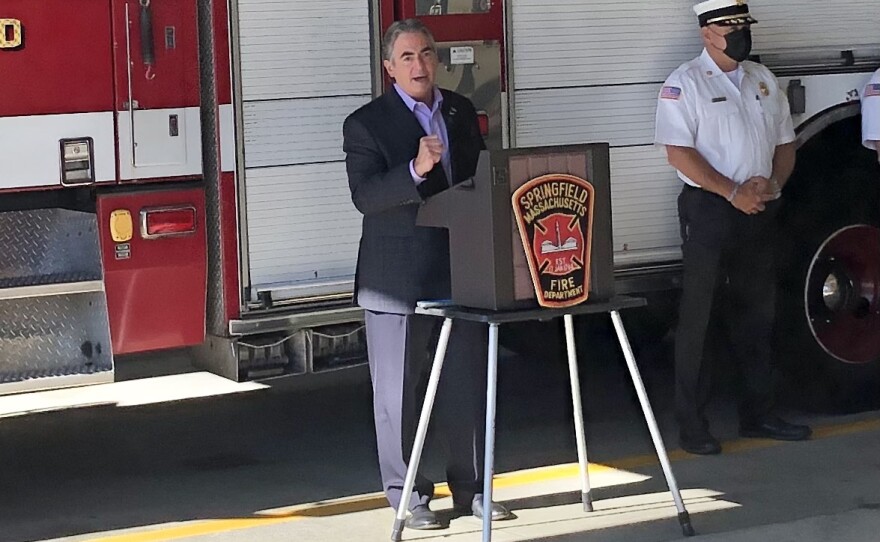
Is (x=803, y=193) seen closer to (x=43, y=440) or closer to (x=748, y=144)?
(x=748, y=144)

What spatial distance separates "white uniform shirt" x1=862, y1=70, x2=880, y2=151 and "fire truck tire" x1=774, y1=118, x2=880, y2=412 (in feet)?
0.80

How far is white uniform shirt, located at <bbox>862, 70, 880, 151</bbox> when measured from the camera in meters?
7.43

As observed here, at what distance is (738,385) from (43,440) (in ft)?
10.6

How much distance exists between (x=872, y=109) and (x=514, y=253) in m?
2.82

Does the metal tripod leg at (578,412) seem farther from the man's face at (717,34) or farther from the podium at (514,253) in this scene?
the man's face at (717,34)

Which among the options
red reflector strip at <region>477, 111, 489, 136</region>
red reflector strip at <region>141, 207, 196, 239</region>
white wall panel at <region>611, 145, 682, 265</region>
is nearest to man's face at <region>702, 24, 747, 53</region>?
white wall panel at <region>611, 145, 682, 265</region>

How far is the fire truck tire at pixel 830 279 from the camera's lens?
25.0 ft

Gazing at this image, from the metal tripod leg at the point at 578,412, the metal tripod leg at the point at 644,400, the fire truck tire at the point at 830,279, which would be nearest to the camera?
the metal tripod leg at the point at 644,400

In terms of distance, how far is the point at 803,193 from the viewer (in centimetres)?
764

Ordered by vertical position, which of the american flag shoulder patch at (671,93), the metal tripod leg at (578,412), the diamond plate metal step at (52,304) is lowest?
the metal tripod leg at (578,412)

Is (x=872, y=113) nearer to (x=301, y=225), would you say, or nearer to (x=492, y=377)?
(x=301, y=225)

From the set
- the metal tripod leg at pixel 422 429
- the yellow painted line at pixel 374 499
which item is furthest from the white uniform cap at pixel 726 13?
the metal tripod leg at pixel 422 429

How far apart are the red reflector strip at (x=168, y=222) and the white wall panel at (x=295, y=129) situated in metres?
0.32

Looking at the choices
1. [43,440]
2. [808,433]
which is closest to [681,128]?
[808,433]
